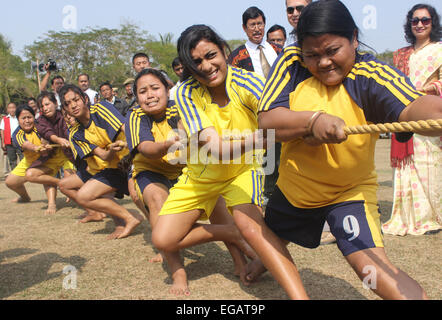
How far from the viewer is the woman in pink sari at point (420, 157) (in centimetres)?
446

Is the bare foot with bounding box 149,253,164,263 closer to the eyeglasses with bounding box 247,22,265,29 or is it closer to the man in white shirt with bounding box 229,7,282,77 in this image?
the man in white shirt with bounding box 229,7,282,77

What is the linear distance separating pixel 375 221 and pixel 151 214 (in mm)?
1965

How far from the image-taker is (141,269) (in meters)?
3.69

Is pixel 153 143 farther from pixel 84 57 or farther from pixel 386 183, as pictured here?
pixel 84 57

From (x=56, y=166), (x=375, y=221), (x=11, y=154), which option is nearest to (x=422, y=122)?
(x=375, y=221)

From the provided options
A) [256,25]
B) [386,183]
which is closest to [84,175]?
[256,25]

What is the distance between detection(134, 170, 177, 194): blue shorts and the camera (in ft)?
12.7

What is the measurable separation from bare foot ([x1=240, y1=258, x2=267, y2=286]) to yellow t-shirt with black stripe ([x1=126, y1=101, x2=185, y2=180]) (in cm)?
121

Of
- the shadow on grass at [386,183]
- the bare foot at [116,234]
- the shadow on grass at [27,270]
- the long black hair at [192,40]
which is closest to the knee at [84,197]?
the bare foot at [116,234]

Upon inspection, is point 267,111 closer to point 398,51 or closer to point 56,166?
point 398,51

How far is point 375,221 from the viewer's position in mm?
2285

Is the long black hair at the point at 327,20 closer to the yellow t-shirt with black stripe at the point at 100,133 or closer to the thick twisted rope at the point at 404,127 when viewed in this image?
the thick twisted rope at the point at 404,127

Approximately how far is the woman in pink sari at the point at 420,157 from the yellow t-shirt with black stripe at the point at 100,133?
9.45 feet

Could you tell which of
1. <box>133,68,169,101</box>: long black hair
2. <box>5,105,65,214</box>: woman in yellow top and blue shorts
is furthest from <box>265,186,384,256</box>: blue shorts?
<box>5,105,65,214</box>: woman in yellow top and blue shorts
